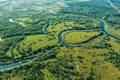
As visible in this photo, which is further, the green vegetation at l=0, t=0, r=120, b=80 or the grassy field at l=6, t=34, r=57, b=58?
the grassy field at l=6, t=34, r=57, b=58

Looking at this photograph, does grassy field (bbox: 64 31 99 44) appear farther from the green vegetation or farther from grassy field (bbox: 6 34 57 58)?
grassy field (bbox: 6 34 57 58)

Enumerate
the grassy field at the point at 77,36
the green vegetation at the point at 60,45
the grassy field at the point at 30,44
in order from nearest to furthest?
the green vegetation at the point at 60,45 < the grassy field at the point at 30,44 < the grassy field at the point at 77,36

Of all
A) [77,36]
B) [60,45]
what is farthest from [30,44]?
[77,36]

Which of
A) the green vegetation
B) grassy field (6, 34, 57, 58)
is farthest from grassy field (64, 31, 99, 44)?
grassy field (6, 34, 57, 58)

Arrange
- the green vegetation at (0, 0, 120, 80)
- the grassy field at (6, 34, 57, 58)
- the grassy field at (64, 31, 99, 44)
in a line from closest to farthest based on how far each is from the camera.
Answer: the green vegetation at (0, 0, 120, 80), the grassy field at (6, 34, 57, 58), the grassy field at (64, 31, 99, 44)

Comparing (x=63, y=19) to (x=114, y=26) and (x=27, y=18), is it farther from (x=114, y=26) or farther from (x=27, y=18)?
(x=114, y=26)

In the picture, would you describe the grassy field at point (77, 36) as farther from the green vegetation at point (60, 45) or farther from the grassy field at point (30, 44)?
the grassy field at point (30, 44)

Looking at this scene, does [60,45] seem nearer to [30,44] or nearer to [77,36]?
[30,44]

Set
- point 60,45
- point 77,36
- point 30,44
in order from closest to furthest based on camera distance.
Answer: point 60,45 → point 30,44 → point 77,36

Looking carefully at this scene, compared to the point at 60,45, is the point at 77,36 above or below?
below

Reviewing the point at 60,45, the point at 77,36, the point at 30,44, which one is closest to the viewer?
the point at 60,45

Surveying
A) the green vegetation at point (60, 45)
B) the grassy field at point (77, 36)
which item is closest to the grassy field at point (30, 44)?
the green vegetation at point (60, 45)
